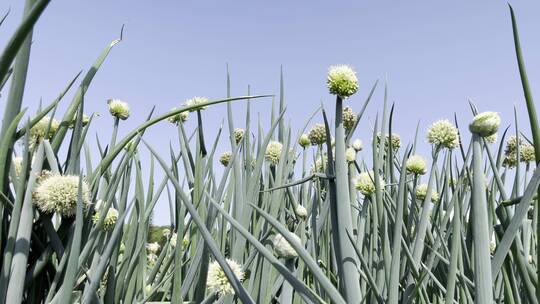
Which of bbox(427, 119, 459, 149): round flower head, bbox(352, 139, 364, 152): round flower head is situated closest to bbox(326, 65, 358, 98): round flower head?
bbox(427, 119, 459, 149): round flower head

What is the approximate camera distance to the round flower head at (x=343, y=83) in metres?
0.56

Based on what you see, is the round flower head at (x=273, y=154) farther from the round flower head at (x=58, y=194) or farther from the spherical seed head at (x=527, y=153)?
the spherical seed head at (x=527, y=153)

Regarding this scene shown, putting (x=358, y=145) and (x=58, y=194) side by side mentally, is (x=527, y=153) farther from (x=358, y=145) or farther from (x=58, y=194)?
(x=58, y=194)

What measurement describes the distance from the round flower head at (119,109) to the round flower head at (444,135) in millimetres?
759

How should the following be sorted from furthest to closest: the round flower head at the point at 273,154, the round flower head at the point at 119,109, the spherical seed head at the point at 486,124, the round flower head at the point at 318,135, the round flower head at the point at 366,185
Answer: the round flower head at the point at 318,135 → the round flower head at the point at 273,154 → the round flower head at the point at 119,109 → the round flower head at the point at 366,185 → the spherical seed head at the point at 486,124

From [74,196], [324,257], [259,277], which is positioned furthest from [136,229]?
[324,257]

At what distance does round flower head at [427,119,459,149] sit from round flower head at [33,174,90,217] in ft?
2.33

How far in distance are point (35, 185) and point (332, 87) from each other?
37 cm

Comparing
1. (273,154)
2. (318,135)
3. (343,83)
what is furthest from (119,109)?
(343,83)

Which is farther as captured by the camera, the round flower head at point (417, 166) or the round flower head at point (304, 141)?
the round flower head at point (304, 141)

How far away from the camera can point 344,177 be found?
0.46 m

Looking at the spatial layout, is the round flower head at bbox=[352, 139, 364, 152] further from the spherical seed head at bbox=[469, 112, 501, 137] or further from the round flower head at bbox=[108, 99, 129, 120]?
the spherical seed head at bbox=[469, 112, 501, 137]

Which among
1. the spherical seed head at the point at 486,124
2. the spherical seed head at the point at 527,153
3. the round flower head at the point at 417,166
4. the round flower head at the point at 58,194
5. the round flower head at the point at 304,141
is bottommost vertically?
the round flower head at the point at 58,194

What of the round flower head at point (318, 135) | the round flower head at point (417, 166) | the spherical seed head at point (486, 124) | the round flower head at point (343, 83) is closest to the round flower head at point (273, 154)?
the round flower head at point (318, 135)
